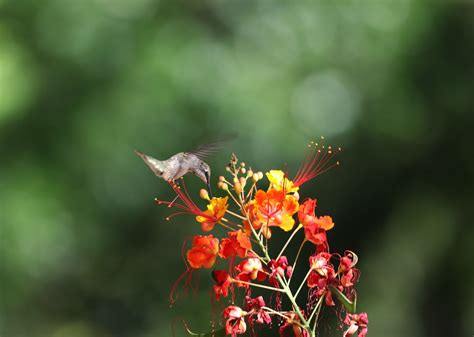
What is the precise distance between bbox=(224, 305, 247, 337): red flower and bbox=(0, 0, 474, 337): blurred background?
366 centimetres

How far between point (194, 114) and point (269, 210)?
4.09 meters

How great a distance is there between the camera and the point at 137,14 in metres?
5.68

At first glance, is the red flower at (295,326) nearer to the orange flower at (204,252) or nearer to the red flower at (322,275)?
Answer: the red flower at (322,275)

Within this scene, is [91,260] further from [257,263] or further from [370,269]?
[257,263]

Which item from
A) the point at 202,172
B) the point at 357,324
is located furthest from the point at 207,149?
the point at 357,324

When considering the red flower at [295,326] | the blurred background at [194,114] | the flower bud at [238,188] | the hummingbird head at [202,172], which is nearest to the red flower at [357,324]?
the red flower at [295,326]

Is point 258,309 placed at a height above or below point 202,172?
below

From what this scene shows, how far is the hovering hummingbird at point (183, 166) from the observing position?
1.76 m

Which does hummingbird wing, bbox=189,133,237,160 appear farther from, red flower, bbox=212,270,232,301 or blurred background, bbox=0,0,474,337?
blurred background, bbox=0,0,474,337

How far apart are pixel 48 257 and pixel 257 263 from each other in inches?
185

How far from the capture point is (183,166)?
1873mm

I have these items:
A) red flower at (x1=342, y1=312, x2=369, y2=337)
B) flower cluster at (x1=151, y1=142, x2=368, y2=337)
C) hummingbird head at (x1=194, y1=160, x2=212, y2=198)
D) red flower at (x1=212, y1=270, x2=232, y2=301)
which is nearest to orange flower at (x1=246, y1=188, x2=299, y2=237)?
flower cluster at (x1=151, y1=142, x2=368, y2=337)

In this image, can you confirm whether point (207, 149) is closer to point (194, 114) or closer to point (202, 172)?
point (202, 172)

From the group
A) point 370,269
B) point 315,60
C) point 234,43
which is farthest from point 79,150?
point 370,269
